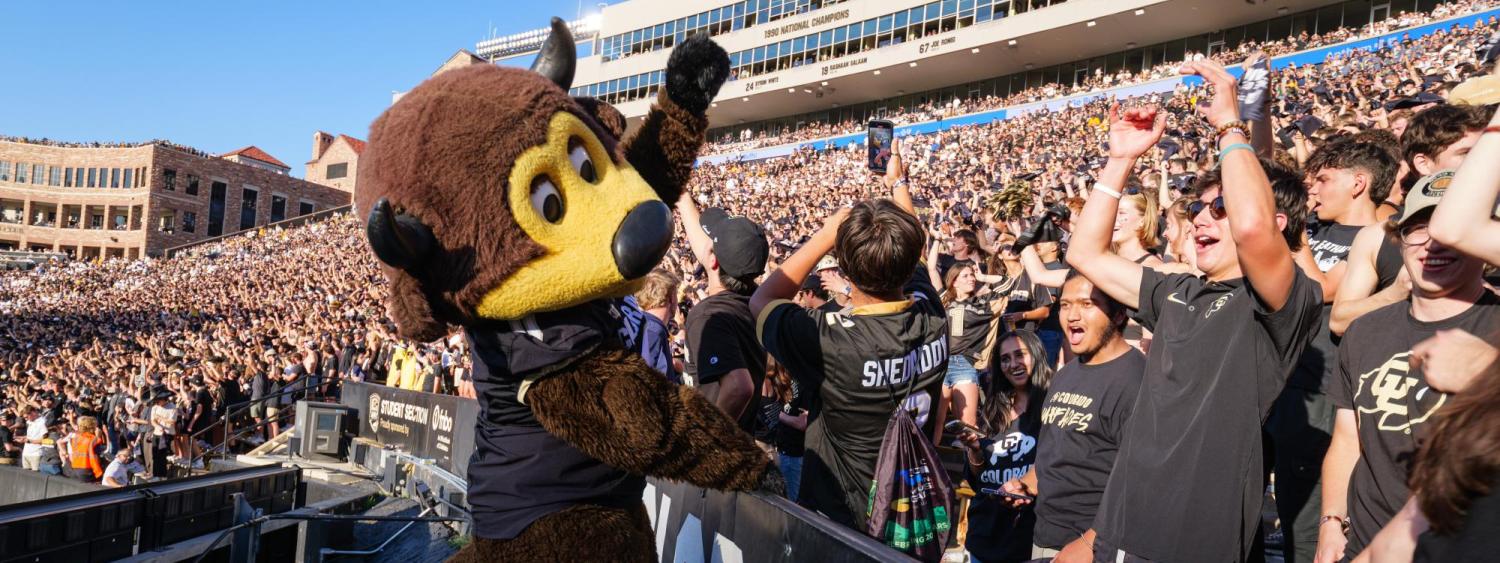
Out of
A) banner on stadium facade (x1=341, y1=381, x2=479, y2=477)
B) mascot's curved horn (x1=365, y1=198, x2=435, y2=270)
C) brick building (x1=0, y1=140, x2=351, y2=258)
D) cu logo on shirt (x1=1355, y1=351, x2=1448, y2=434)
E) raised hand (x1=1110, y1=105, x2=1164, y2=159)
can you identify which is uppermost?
brick building (x1=0, y1=140, x2=351, y2=258)

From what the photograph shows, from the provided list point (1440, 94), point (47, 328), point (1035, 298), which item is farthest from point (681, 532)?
point (47, 328)

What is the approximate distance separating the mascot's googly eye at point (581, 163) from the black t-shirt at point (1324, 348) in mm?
2197

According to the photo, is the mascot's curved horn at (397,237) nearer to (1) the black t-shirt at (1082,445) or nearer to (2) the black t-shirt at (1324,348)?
(1) the black t-shirt at (1082,445)

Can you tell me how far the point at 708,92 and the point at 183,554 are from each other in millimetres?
3162

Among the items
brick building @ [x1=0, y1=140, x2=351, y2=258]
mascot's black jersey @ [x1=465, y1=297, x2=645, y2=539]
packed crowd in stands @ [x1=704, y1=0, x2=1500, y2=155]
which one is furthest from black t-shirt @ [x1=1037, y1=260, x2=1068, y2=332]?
brick building @ [x1=0, y1=140, x2=351, y2=258]

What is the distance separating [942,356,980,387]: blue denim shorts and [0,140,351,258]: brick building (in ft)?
205

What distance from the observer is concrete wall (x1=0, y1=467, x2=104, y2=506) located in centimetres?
937

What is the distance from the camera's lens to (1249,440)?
2.29 m

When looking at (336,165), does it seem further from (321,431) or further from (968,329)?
(968,329)

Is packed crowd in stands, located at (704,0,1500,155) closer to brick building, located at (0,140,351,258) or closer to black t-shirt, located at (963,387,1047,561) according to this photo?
black t-shirt, located at (963,387,1047,561)

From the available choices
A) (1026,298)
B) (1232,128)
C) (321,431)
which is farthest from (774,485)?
(321,431)

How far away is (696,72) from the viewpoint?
275 centimetres

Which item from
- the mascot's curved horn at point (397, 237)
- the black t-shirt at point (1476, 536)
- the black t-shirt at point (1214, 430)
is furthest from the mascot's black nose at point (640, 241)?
the black t-shirt at point (1476, 536)

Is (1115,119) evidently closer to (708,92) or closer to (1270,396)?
(1270,396)
